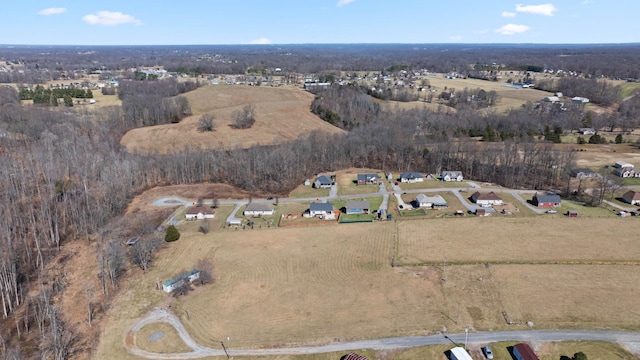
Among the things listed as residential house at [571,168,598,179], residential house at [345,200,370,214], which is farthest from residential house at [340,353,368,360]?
residential house at [571,168,598,179]

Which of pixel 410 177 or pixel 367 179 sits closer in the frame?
pixel 367 179

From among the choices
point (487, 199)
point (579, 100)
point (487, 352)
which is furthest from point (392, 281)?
point (579, 100)

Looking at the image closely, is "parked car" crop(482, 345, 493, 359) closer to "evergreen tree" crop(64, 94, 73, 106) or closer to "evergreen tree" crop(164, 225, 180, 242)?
"evergreen tree" crop(164, 225, 180, 242)

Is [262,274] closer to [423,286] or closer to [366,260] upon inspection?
[366,260]

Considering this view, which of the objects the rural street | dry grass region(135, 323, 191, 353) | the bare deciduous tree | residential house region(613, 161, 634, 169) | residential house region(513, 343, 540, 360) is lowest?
dry grass region(135, 323, 191, 353)

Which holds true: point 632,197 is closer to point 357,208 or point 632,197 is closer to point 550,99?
point 357,208

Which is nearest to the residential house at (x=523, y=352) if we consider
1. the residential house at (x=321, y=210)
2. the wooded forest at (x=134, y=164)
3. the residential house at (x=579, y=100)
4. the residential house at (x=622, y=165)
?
the residential house at (x=321, y=210)
